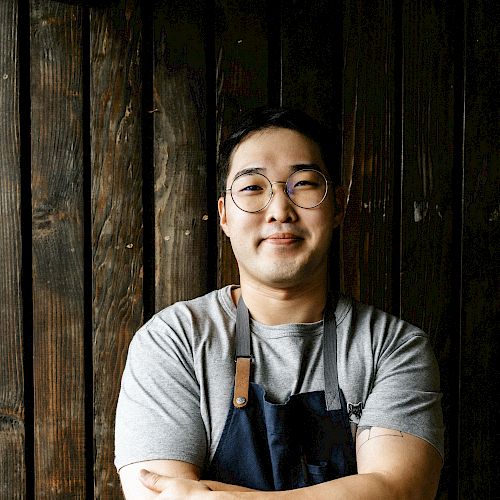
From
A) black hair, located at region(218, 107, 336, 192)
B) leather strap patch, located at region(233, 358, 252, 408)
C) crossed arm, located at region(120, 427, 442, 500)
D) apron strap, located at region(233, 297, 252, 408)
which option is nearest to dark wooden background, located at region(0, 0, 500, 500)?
black hair, located at region(218, 107, 336, 192)

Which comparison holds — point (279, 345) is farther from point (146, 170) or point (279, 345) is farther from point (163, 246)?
point (146, 170)

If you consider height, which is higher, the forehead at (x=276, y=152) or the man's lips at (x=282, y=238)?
the forehead at (x=276, y=152)

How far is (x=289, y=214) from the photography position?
153 cm

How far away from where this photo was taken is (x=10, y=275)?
6.14ft

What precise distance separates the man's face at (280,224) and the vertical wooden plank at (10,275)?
712mm

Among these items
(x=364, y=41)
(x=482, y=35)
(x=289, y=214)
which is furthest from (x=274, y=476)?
(x=482, y=35)

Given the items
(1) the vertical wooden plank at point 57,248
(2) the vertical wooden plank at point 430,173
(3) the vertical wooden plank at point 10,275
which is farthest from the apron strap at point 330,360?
(3) the vertical wooden plank at point 10,275

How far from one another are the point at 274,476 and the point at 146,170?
99 cm

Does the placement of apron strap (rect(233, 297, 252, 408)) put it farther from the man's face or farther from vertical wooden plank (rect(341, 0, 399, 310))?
vertical wooden plank (rect(341, 0, 399, 310))

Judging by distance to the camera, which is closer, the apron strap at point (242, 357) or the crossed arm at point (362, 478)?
the crossed arm at point (362, 478)

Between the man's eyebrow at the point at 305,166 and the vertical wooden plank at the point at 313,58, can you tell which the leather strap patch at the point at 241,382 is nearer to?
the man's eyebrow at the point at 305,166

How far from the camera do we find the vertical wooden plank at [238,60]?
191 centimetres

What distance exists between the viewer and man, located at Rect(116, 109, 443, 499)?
4.70 ft

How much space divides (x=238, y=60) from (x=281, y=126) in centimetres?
42
